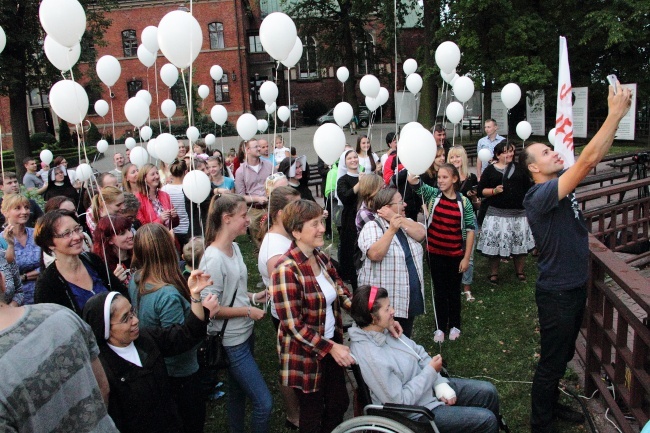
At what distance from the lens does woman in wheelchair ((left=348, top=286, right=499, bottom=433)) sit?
275cm

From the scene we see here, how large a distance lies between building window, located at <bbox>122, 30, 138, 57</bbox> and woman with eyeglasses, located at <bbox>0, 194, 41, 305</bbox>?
37.0 m

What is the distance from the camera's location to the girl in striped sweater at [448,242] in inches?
184

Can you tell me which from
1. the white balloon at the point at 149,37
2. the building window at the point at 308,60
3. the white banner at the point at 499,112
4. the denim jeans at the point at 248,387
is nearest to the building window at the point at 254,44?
the building window at the point at 308,60

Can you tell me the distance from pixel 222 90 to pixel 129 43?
24.5ft

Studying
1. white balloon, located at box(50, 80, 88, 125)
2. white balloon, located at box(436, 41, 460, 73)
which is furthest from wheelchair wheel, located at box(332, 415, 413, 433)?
white balloon, located at box(436, 41, 460, 73)

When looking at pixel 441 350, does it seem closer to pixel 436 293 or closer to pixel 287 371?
pixel 436 293

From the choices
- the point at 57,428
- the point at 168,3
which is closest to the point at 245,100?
the point at 168,3

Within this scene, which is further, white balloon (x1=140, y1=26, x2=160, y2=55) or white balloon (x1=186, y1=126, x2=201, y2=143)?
white balloon (x1=140, y1=26, x2=160, y2=55)

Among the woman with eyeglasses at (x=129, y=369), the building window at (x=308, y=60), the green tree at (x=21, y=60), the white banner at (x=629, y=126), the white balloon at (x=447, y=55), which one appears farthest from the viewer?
the building window at (x=308, y=60)

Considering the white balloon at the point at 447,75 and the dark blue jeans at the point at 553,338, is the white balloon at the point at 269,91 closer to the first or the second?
the white balloon at the point at 447,75

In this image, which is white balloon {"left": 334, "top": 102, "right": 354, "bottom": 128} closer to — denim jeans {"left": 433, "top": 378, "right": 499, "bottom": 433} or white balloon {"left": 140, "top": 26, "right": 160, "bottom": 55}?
white balloon {"left": 140, "top": 26, "right": 160, "bottom": 55}

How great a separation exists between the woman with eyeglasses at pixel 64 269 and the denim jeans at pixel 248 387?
899 millimetres

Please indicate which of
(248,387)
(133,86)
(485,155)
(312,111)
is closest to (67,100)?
(248,387)

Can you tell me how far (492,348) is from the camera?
15.2 ft
